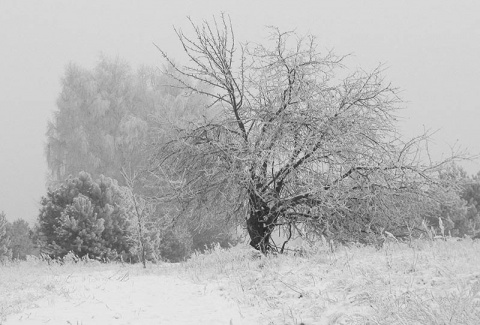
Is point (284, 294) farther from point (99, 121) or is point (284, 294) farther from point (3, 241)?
point (99, 121)

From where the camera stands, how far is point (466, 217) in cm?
2598

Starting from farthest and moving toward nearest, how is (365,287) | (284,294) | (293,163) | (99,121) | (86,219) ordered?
(99,121) < (86,219) < (293,163) < (284,294) < (365,287)

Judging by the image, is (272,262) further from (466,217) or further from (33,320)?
(466,217)

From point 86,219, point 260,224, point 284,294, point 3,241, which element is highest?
point 260,224

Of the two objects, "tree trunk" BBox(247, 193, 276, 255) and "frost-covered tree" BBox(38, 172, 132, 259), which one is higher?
"tree trunk" BBox(247, 193, 276, 255)

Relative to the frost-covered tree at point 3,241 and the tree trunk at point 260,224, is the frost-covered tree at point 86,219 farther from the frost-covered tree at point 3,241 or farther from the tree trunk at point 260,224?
the tree trunk at point 260,224

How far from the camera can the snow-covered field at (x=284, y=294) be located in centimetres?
500

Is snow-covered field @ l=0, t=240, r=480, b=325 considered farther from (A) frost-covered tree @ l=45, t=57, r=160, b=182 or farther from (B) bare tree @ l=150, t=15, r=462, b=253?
(A) frost-covered tree @ l=45, t=57, r=160, b=182

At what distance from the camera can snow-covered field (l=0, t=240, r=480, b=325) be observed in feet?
16.4

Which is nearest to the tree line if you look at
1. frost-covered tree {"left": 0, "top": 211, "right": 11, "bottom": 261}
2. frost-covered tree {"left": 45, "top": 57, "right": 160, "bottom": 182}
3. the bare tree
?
the bare tree

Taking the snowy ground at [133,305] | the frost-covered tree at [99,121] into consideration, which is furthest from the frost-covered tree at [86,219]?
the frost-covered tree at [99,121]

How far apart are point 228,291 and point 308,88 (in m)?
5.54

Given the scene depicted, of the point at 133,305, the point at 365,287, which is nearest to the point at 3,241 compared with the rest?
the point at 133,305

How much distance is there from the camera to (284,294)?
21.7 feet
